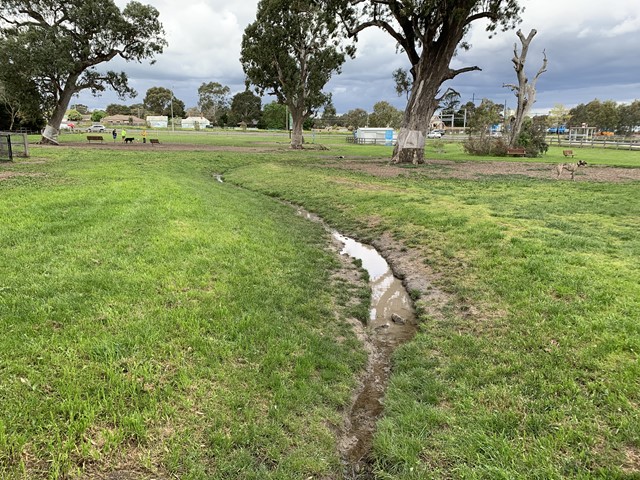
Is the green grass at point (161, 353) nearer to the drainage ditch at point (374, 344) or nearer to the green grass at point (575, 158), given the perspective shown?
the drainage ditch at point (374, 344)

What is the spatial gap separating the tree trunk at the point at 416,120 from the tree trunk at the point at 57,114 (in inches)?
1092

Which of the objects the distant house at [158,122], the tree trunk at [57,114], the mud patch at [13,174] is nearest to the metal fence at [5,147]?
the mud patch at [13,174]

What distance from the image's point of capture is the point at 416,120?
24656 mm

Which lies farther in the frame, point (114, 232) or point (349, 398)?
point (114, 232)

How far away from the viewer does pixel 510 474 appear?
125 inches

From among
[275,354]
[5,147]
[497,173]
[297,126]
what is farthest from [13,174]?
[297,126]

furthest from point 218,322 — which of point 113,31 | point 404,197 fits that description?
point 113,31

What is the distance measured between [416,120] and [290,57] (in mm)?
18178

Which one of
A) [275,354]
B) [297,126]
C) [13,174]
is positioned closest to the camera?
[275,354]

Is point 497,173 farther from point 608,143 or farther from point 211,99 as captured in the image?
point 211,99

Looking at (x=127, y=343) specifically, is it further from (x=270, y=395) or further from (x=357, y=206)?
(x=357, y=206)

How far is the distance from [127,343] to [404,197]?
11.2m

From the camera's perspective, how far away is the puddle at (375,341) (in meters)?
3.82

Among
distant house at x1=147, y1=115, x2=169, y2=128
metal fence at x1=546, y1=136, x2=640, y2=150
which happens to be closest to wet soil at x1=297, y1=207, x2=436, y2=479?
metal fence at x1=546, y1=136, x2=640, y2=150
